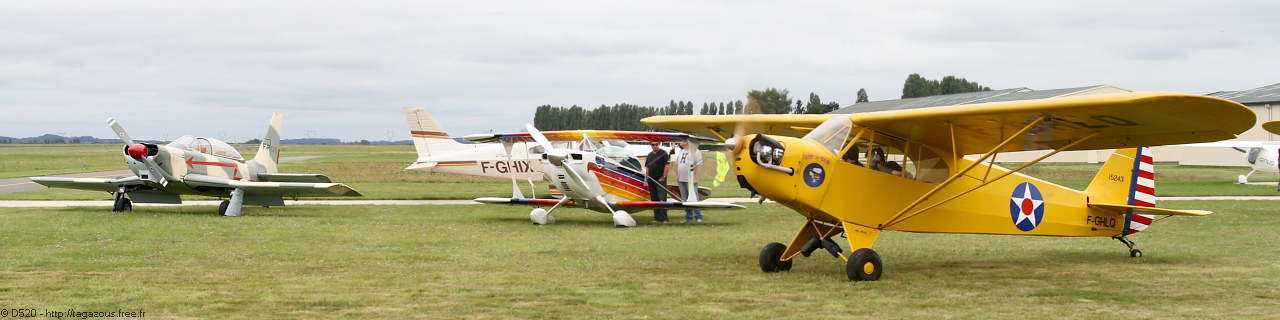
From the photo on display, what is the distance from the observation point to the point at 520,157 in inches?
1067

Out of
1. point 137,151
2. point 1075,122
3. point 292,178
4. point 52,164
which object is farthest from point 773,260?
point 52,164

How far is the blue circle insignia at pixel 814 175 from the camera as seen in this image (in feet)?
30.5

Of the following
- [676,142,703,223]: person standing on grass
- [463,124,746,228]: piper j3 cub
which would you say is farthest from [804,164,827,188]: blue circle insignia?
[676,142,703,223]: person standing on grass

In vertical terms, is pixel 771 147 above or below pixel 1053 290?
above

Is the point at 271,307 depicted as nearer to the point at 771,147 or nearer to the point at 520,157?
the point at 771,147

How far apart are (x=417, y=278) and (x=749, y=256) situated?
14.1 ft

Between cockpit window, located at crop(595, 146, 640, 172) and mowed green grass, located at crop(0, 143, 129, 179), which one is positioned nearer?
cockpit window, located at crop(595, 146, 640, 172)

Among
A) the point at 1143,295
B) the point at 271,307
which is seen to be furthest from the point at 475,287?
the point at 1143,295

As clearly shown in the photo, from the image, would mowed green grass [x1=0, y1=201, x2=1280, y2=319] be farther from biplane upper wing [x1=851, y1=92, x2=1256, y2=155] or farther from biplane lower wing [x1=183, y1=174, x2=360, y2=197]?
biplane lower wing [x1=183, y1=174, x2=360, y2=197]

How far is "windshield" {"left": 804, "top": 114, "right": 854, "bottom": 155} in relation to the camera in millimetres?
9641

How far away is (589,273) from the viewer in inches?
396

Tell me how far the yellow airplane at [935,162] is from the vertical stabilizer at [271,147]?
13.0 metres

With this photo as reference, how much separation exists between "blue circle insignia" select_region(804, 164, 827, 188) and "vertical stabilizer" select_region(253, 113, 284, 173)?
1528 centimetres

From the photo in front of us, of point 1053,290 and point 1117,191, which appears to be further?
point 1117,191
